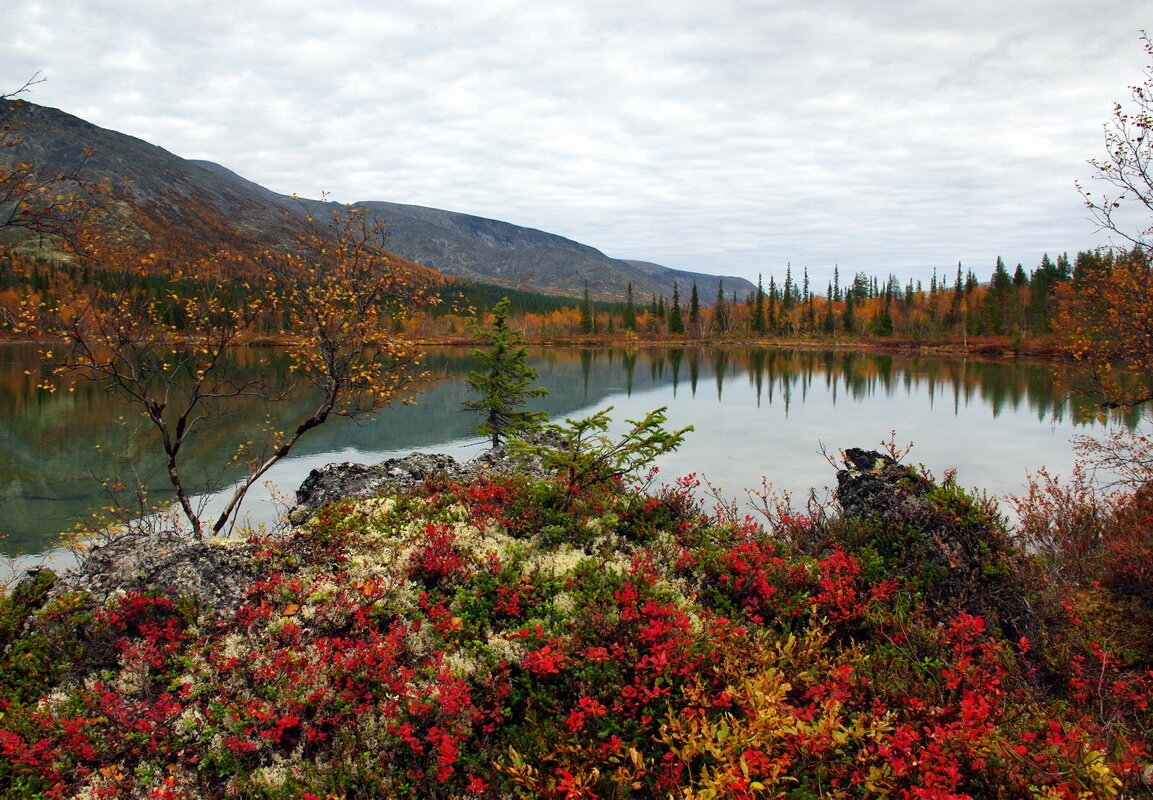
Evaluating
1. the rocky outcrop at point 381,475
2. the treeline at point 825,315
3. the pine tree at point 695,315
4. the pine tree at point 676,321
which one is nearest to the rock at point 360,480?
the rocky outcrop at point 381,475

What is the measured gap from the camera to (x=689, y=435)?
116 feet

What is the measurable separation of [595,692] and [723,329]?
17801 centimetres

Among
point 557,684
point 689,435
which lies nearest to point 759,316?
point 689,435

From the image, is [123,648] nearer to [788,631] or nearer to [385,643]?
[385,643]

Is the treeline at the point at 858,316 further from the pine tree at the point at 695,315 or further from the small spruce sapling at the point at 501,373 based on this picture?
the small spruce sapling at the point at 501,373

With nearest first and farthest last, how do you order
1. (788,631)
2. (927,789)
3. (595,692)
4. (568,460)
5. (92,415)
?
(927,789) < (595,692) < (788,631) < (568,460) < (92,415)

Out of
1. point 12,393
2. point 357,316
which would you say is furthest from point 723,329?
point 357,316

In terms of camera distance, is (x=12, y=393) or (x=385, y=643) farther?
(x=12, y=393)

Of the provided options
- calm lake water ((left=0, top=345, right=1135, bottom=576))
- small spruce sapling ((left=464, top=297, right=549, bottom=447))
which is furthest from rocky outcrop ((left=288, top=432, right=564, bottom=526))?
small spruce sapling ((left=464, top=297, right=549, bottom=447))

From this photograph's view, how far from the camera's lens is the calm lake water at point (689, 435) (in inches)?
911

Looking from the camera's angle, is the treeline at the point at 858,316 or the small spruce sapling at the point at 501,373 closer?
the small spruce sapling at the point at 501,373

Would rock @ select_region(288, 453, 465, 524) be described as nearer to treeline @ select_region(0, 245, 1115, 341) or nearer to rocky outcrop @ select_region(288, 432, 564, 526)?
rocky outcrop @ select_region(288, 432, 564, 526)

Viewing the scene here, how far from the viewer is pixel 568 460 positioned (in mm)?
10352

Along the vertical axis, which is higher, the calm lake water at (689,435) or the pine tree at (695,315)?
the pine tree at (695,315)
